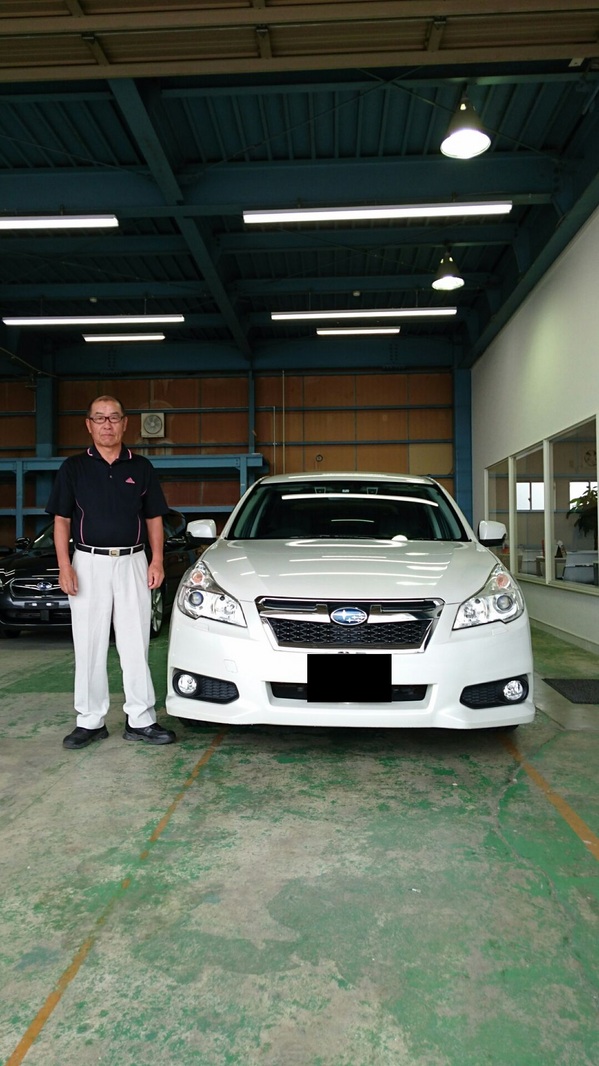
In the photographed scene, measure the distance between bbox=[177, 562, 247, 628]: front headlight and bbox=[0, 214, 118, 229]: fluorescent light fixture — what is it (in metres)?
6.08

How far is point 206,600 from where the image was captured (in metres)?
2.80

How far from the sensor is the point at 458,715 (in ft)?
8.30

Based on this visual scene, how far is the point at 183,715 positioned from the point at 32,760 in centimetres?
76

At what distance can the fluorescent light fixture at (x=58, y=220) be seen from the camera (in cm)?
747

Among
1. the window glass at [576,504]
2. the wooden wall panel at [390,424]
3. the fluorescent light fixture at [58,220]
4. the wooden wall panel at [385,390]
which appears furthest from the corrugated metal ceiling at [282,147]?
the window glass at [576,504]

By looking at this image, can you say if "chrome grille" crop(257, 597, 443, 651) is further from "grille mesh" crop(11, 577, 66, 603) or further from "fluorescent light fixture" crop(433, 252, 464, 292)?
"fluorescent light fixture" crop(433, 252, 464, 292)

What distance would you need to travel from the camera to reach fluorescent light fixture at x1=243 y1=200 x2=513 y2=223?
715 centimetres

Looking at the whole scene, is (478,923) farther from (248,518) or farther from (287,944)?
(248,518)

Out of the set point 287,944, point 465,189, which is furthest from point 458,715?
point 465,189

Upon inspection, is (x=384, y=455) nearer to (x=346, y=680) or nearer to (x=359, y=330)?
(x=359, y=330)

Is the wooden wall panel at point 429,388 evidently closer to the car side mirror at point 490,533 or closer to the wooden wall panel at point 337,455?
the wooden wall panel at point 337,455

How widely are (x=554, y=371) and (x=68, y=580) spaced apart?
21.0ft

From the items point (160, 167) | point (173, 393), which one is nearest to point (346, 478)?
point (160, 167)

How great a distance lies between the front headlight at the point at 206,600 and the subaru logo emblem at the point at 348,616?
0.37 meters
